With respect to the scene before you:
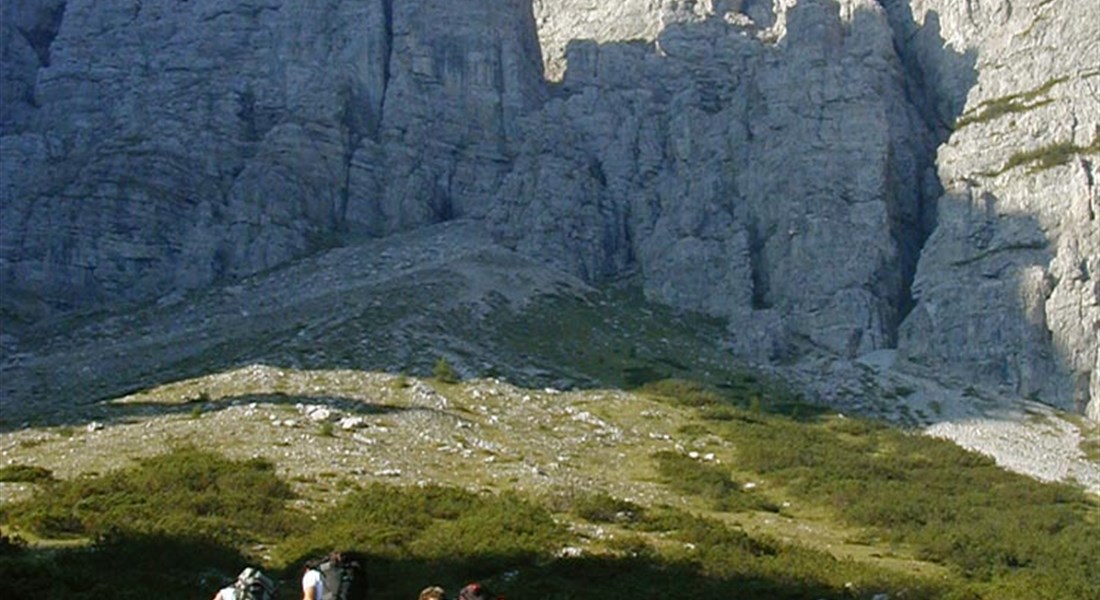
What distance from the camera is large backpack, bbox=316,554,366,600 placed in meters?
14.8

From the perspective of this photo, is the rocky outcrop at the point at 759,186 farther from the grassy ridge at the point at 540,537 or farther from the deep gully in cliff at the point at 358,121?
the grassy ridge at the point at 540,537

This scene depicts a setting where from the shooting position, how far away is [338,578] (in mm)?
14836

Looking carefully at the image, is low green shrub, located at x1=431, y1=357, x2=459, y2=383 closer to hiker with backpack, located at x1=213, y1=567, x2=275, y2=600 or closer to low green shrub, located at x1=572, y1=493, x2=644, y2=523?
low green shrub, located at x1=572, y1=493, x2=644, y2=523

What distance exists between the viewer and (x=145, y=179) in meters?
113

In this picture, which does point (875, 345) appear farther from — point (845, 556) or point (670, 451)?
point (845, 556)

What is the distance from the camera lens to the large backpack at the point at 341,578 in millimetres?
14797

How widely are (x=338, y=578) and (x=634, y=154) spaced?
342ft

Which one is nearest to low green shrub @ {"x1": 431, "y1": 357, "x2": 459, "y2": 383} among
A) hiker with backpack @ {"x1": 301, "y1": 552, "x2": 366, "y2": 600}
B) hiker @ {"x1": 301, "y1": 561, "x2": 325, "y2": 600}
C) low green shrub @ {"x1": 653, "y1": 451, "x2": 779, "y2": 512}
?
low green shrub @ {"x1": 653, "y1": 451, "x2": 779, "y2": 512}

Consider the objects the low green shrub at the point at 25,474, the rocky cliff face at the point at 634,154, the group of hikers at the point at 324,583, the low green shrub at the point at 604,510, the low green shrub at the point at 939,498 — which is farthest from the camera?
the rocky cliff face at the point at 634,154

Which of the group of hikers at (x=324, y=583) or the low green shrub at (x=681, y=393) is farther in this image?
the low green shrub at (x=681, y=393)

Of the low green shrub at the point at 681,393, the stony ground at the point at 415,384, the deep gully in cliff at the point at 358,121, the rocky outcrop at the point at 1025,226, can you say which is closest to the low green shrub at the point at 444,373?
the stony ground at the point at 415,384

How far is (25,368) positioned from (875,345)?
5788 cm

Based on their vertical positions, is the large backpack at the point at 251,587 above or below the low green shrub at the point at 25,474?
above

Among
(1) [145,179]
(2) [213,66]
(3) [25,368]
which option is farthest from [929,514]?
(2) [213,66]
